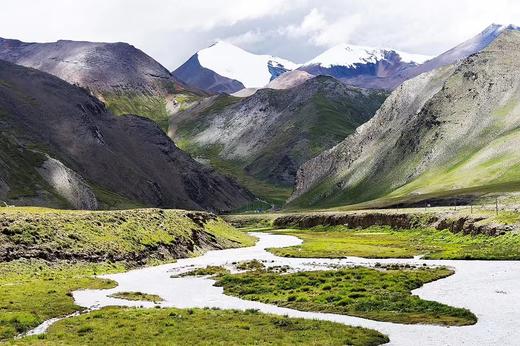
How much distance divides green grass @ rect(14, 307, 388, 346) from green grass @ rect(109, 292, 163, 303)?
383 inches

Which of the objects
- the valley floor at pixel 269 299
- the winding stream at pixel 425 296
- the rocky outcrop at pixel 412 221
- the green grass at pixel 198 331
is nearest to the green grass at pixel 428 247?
the valley floor at pixel 269 299

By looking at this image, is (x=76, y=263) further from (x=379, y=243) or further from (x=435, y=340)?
(x=379, y=243)

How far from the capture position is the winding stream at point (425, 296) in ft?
113

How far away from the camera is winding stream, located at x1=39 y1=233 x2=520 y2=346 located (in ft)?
113

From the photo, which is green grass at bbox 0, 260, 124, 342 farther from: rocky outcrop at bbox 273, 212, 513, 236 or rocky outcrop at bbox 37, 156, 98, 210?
rocky outcrop at bbox 37, 156, 98, 210

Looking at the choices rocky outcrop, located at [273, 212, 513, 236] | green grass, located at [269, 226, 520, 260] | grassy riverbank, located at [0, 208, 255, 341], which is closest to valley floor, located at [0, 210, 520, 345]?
grassy riverbank, located at [0, 208, 255, 341]

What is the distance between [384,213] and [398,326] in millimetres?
120074

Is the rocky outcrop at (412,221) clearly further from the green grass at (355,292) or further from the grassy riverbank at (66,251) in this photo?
the grassy riverbank at (66,251)

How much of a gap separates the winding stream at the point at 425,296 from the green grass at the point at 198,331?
3.10 metres

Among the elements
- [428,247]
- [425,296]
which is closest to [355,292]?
[425,296]

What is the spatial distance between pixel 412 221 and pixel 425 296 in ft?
298

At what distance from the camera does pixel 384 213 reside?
15550 centimetres

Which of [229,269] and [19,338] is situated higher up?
[19,338]

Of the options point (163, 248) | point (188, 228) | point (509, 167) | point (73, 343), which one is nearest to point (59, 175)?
point (188, 228)
